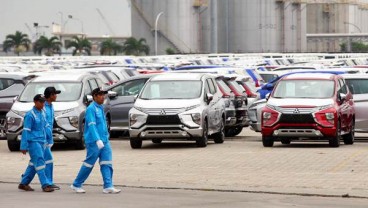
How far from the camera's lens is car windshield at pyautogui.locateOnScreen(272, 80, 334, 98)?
1036 inches

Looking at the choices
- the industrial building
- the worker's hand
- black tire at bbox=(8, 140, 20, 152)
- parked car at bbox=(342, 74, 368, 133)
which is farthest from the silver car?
the industrial building

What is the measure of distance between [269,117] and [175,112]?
199cm

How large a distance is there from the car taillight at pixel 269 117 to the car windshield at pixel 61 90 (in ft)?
13.9

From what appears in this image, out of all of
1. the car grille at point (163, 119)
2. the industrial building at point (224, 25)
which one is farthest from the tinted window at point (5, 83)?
the industrial building at point (224, 25)

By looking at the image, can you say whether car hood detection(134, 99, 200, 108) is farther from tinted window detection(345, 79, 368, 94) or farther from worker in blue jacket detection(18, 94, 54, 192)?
worker in blue jacket detection(18, 94, 54, 192)

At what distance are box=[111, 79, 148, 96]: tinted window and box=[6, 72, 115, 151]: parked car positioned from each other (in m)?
1.84

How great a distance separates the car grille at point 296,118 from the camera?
25484 mm

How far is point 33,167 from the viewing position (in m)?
17.2

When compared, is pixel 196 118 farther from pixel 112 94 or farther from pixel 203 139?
pixel 112 94

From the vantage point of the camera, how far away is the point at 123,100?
29.6m

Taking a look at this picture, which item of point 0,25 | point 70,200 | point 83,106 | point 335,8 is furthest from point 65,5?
point 70,200

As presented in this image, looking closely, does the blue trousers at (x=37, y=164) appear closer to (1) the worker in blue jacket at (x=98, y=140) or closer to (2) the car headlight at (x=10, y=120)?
(1) the worker in blue jacket at (x=98, y=140)

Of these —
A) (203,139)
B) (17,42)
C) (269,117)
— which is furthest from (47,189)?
(17,42)

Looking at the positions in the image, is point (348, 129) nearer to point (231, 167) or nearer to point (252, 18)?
point (231, 167)
